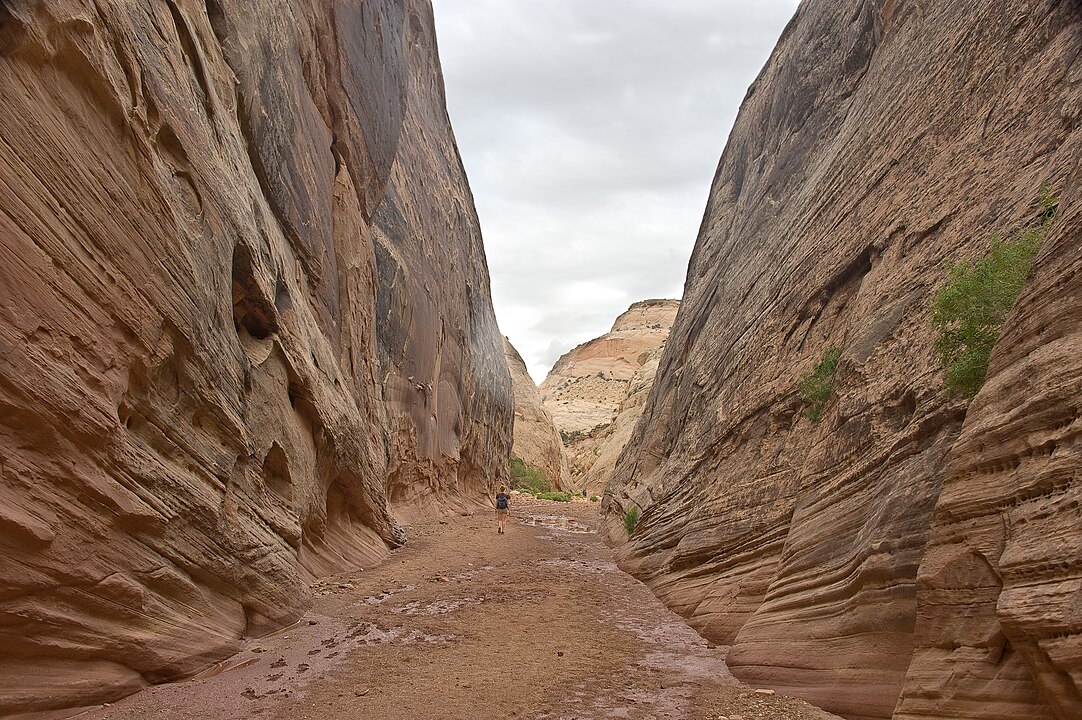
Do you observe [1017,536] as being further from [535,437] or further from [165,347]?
[535,437]

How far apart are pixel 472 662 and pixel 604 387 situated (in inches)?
3442

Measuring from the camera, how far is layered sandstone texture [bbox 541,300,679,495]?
59.5 m

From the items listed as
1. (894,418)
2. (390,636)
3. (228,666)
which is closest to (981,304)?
(894,418)

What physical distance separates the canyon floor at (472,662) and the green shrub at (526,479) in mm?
37556

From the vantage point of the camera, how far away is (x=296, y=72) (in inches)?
597

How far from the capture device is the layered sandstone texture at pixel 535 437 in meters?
57.4

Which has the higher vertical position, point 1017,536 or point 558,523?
point 558,523

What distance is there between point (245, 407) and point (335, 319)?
7.35 m

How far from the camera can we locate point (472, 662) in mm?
8180

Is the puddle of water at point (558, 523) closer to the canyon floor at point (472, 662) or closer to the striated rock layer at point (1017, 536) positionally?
the canyon floor at point (472, 662)

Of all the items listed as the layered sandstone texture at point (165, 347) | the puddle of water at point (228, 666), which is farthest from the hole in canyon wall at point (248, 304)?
the puddle of water at point (228, 666)

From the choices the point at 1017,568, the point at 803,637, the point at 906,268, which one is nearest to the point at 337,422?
the point at 803,637

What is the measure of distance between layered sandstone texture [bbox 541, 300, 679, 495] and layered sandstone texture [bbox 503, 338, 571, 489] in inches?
136

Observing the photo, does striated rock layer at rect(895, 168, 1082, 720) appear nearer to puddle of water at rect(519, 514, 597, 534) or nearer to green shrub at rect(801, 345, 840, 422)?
green shrub at rect(801, 345, 840, 422)
